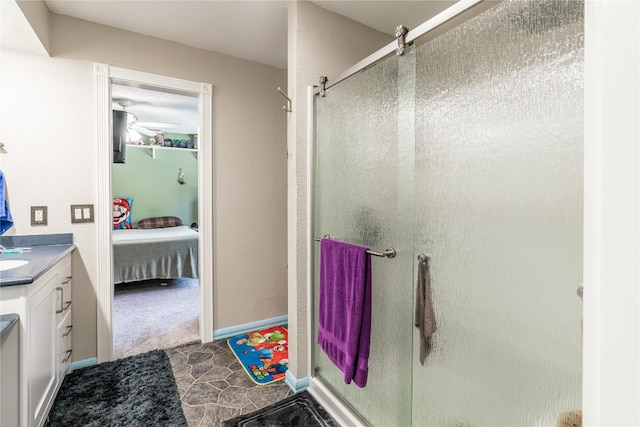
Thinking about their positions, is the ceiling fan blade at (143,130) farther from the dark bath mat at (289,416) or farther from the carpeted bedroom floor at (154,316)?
the dark bath mat at (289,416)

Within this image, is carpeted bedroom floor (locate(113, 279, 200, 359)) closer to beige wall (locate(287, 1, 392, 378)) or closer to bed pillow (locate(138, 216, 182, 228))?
beige wall (locate(287, 1, 392, 378))

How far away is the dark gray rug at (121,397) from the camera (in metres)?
1.64

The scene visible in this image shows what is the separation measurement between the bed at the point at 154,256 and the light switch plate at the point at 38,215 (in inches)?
66.4

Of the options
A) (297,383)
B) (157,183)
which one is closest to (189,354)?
(297,383)

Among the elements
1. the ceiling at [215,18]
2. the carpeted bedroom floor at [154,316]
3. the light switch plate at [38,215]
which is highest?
the ceiling at [215,18]

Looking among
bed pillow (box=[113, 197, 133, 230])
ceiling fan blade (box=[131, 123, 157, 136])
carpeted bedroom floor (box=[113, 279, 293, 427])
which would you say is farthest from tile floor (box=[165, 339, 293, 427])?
ceiling fan blade (box=[131, 123, 157, 136])

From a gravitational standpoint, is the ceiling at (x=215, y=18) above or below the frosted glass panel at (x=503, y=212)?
above

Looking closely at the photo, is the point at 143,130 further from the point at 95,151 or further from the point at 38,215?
the point at 38,215

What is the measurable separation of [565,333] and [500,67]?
89 centimetres

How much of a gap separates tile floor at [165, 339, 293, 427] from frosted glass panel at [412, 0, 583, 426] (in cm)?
95

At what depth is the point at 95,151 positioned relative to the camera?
6.98 ft
